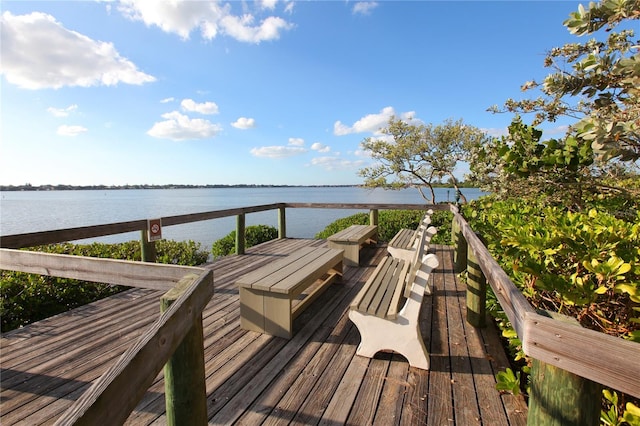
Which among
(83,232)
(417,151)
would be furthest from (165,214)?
(83,232)

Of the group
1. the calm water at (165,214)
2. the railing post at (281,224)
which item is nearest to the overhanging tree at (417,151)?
the calm water at (165,214)

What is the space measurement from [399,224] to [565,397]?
326 inches

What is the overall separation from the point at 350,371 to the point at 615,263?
182 centimetres

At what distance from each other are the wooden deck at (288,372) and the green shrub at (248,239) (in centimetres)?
381

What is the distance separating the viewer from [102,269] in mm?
1608

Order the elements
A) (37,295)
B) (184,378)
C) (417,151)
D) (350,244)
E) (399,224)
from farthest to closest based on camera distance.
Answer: (417,151) < (399,224) < (350,244) < (37,295) < (184,378)

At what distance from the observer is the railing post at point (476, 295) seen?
3092mm

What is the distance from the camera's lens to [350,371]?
96.1 inches

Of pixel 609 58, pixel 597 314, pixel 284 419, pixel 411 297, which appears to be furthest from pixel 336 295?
pixel 609 58

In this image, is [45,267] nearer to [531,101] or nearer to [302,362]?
[302,362]

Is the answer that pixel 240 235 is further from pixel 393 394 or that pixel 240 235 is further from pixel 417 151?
pixel 417 151

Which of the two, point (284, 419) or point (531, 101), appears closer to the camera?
point (284, 419)

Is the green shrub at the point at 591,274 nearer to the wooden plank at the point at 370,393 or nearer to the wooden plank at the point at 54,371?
the wooden plank at the point at 370,393

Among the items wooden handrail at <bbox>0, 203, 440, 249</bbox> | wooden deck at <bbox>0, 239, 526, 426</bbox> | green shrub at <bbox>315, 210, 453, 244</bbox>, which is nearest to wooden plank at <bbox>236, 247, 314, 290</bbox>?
wooden deck at <bbox>0, 239, 526, 426</bbox>
